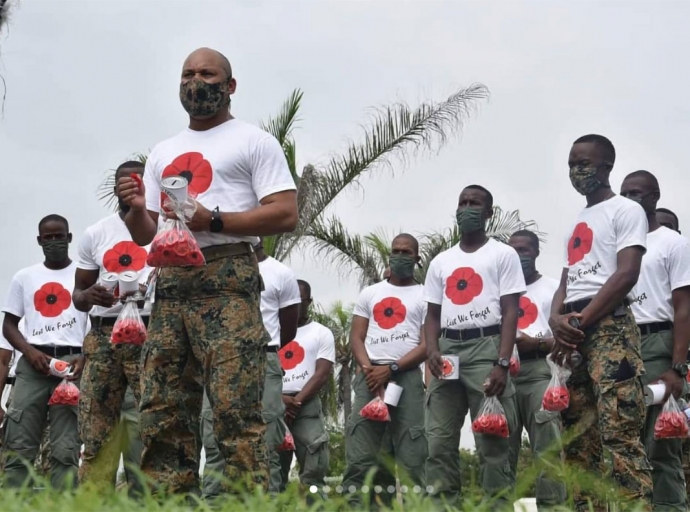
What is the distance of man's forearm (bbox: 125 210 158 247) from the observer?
5.71 metres

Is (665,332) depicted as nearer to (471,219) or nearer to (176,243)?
(471,219)

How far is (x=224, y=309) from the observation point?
5.56m

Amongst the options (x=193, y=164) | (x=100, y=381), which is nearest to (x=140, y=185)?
(x=193, y=164)

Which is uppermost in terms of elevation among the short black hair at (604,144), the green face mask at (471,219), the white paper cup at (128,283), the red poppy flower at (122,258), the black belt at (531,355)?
the short black hair at (604,144)

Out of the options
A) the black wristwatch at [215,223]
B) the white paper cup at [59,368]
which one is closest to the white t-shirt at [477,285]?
the white paper cup at [59,368]

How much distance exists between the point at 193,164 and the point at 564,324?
2727 mm

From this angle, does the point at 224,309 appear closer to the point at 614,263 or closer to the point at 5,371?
the point at 614,263

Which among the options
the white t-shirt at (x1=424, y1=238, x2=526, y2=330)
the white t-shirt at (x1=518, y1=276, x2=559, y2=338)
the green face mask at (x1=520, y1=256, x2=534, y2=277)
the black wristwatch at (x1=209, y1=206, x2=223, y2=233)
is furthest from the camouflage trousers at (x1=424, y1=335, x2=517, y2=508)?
the black wristwatch at (x1=209, y1=206, x2=223, y2=233)

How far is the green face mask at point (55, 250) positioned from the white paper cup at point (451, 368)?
3.67m

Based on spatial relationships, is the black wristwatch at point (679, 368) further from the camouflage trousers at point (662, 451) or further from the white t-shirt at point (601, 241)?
the white t-shirt at point (601, 241)

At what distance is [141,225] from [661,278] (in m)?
4.24

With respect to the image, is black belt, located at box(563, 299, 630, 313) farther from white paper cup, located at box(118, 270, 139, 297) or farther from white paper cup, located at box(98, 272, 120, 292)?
white paper cup, located at box(98, 272, 120, 292)

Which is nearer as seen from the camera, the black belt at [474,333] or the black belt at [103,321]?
the black belt at [103,321]

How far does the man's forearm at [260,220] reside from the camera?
5527mm
